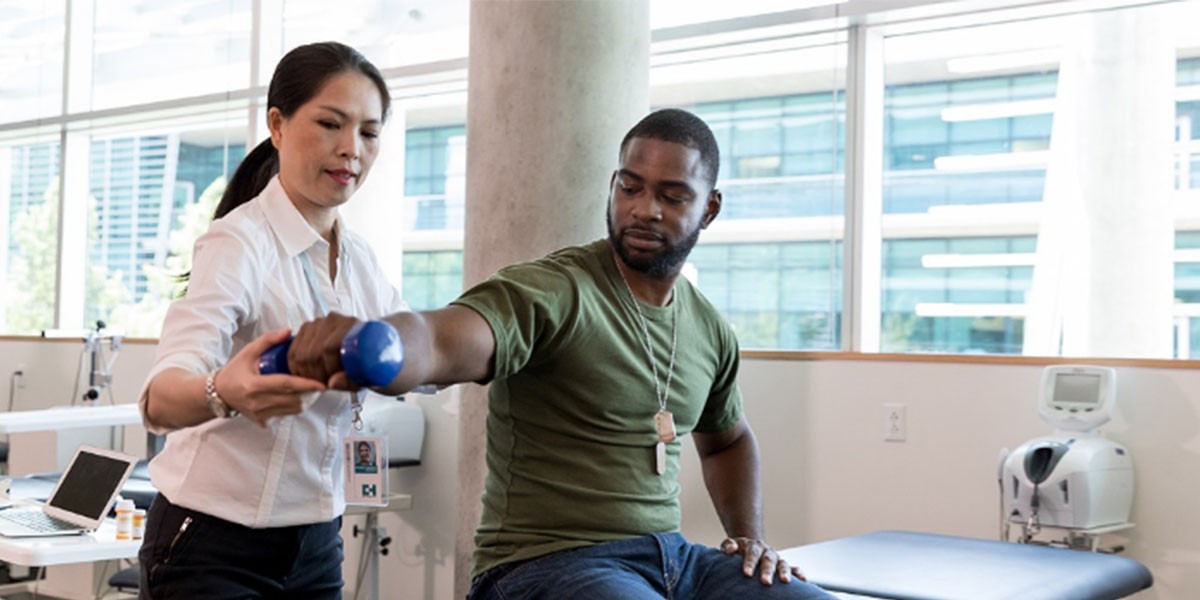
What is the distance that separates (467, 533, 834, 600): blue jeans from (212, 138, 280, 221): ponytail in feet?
2.20

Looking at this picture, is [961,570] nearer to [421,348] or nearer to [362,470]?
[362,470]

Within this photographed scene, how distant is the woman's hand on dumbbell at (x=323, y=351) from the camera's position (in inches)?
48.3

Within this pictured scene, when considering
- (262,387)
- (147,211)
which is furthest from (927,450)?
(147,211)

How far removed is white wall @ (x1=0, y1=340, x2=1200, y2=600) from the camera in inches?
146

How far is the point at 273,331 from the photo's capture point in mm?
1726

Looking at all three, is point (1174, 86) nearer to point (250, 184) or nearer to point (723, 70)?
point (723, 70)

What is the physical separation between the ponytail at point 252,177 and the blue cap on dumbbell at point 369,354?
0.89 m

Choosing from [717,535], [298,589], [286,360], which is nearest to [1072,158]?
[717,535]

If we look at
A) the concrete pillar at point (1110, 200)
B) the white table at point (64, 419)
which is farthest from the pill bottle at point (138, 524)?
the concrete pillar at point (1110, 200)

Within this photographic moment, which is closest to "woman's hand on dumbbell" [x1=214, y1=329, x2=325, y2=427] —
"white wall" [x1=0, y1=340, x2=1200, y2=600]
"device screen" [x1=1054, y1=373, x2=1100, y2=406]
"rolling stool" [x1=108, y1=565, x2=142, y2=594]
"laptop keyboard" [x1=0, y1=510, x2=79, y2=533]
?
"laptop keyboard" [x1=0, y1=510, x2=79, y2=533]

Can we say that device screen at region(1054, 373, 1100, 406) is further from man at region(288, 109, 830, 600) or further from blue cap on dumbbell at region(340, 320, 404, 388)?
blue cap on dumbbell at region(340, 320, 404, 388)

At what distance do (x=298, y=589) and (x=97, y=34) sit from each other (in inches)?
252

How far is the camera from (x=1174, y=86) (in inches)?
160

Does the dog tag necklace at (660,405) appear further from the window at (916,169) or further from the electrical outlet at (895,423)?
the window at (916,169)
